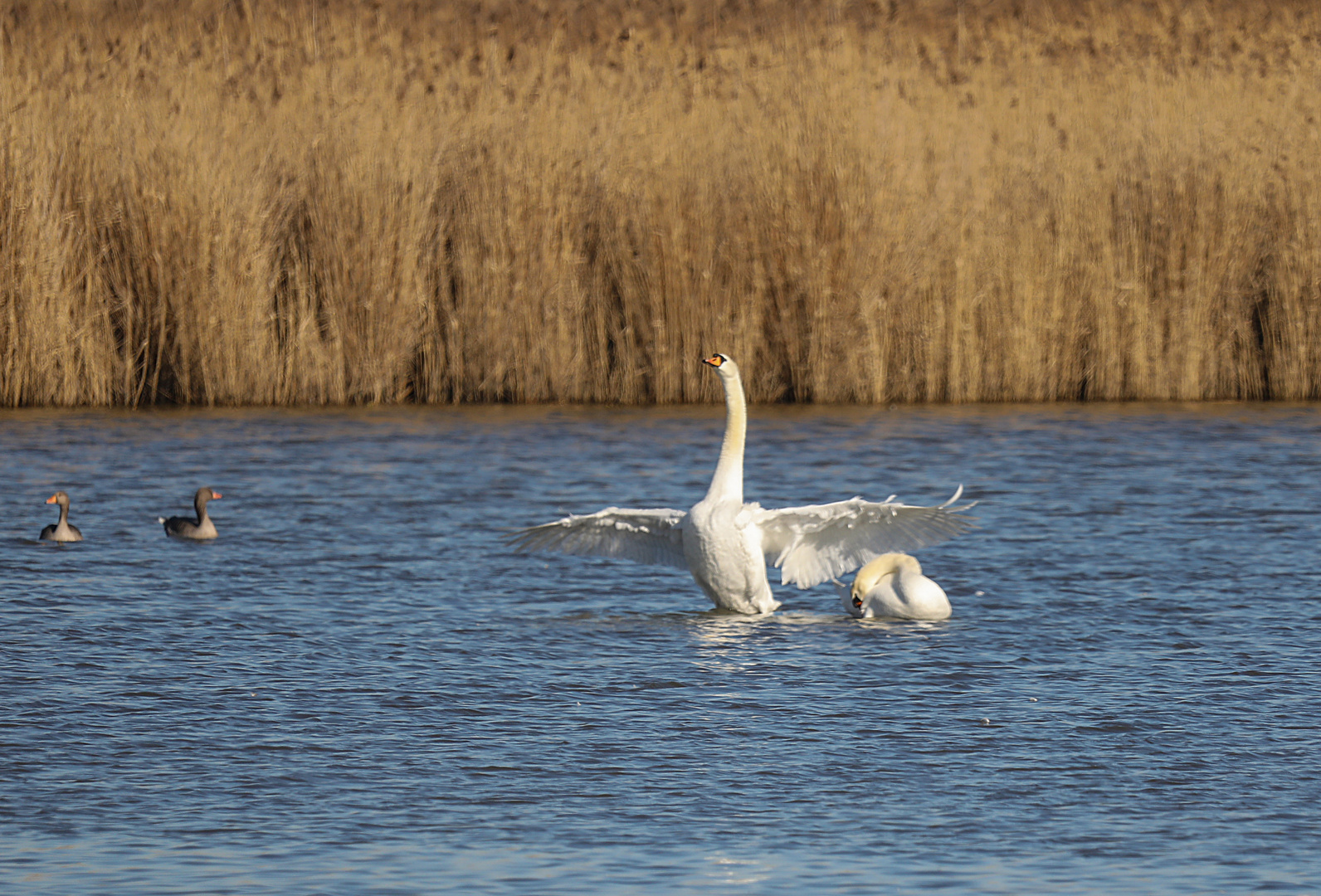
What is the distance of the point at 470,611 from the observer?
334 inches

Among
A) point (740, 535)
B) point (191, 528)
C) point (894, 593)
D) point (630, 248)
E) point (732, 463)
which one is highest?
point (630, 248)

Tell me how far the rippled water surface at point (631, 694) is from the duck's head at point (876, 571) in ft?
0.39

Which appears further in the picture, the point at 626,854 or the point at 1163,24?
the point at 1163,24

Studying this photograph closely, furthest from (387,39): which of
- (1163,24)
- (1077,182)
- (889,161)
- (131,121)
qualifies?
(1163,24)

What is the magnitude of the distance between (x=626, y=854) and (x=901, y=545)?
390 cm

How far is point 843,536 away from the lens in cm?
865

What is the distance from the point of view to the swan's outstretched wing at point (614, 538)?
873 centimetres

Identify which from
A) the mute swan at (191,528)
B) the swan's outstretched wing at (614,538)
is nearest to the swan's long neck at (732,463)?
the swan's outstretched wing at (614,538)

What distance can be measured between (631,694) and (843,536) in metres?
2.05

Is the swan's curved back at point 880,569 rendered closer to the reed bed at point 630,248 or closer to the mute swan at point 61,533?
the mute swan at point 61,533

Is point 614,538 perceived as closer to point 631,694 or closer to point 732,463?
point 732,463

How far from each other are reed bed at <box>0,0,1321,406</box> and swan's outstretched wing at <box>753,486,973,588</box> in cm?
600

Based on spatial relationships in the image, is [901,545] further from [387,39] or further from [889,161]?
[387,39]

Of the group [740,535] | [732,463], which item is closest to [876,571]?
[740,535]
